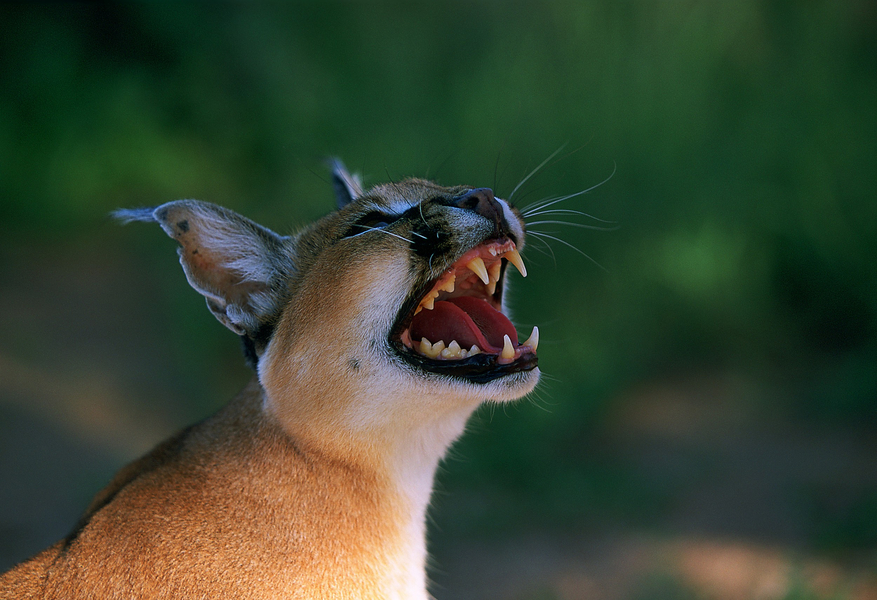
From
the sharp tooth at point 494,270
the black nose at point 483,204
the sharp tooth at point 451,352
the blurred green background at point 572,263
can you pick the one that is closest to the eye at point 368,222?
the black nose at point 483,204

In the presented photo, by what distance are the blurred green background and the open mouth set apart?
1.63 m

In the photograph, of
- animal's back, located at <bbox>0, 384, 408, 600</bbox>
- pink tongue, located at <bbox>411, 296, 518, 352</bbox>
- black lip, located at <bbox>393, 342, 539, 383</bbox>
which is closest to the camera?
animal's back, located at <bbox>0, 384, 408, 600</bbox>

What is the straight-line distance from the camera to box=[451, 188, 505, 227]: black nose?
2676mm

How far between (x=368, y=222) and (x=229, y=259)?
1.74 ft

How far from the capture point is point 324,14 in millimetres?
10680

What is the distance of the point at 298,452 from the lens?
9.22 ft

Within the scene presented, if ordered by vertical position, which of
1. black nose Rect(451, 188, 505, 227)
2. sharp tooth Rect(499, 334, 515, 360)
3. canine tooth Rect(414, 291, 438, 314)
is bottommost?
sharp tooth Rect(499, 334, 515, 360)

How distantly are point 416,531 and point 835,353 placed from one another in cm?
549

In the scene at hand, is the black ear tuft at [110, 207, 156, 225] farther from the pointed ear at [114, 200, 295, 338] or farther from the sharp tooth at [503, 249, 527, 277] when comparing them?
the sharp tooth at [503, 249, 527, 277]

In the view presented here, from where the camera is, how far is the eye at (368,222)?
286 cm

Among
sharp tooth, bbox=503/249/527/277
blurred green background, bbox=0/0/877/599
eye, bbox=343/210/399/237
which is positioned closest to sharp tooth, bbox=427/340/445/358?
sharp tooth, bbox=503/249/527/277

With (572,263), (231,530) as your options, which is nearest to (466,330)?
(231,530)

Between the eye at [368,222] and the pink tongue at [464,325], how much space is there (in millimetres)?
357

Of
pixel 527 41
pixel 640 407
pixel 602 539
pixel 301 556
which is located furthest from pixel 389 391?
pixel 527 41
